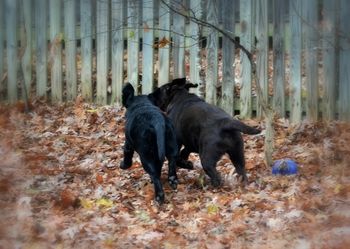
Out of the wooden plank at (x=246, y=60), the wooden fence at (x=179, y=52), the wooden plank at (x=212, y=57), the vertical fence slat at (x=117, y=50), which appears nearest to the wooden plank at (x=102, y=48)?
the wooden fence at (x=179, y=52)

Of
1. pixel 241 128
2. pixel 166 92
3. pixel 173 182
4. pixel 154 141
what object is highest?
pixel 166 92

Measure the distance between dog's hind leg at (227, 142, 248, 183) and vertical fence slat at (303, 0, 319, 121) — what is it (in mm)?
2156

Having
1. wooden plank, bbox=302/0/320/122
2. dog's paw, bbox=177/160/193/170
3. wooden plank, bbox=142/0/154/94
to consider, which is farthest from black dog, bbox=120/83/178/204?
wooden plank, bbox=142/0/154/94

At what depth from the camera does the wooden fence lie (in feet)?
30.8

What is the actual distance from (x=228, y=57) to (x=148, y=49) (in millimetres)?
1232

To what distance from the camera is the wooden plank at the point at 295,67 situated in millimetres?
9555

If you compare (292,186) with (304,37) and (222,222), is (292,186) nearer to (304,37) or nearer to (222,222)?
(222,222)

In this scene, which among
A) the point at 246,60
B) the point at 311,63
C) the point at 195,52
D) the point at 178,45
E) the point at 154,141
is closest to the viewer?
the point at 154,141

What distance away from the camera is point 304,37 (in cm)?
951

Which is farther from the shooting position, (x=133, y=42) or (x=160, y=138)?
(x=133, y=42)

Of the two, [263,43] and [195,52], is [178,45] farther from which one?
[263,43]

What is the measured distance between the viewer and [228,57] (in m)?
9.98

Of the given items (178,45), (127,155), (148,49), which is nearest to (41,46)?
(148,49)

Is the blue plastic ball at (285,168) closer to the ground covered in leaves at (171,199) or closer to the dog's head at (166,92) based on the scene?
the ground covered in leaves at (171,199)
